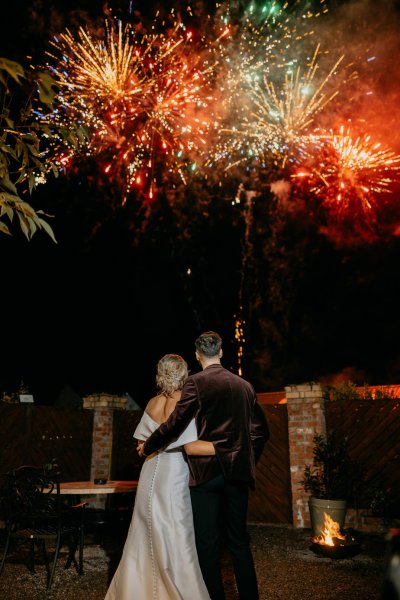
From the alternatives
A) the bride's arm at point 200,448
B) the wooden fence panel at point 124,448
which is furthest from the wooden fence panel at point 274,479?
the bride's arm at point 200,448

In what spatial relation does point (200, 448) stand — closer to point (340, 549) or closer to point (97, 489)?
point (97, 489)

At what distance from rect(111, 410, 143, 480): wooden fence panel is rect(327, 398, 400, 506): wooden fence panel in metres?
3.52

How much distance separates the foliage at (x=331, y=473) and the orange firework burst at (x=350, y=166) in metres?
5.03

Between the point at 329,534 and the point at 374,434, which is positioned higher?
the point at 374,434

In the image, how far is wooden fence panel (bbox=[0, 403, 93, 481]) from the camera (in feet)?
25.0

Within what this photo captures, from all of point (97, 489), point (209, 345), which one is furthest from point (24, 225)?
point (97, 489)

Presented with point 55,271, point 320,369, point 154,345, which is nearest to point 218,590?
point 55,271

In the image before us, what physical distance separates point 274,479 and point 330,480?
1.45 m

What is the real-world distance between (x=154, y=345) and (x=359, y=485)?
860 inches

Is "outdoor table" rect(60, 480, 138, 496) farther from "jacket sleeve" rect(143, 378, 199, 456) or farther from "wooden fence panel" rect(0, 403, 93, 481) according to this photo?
"wooden fence panel" rect(0, 403, 93, 481)

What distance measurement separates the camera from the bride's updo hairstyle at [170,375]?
3.41 m

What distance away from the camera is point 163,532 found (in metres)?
3.12

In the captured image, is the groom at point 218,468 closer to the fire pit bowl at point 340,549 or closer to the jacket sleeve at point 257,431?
the jacket sleeve at point 257,431

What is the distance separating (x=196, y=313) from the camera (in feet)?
79.9
